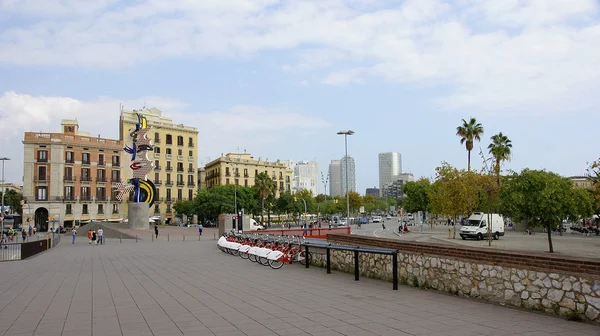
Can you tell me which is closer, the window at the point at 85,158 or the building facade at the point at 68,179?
the building facade at the point at 68,179

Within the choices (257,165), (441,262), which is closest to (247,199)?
(257,165)

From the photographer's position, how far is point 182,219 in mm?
92812

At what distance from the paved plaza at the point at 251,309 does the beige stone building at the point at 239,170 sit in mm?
83893

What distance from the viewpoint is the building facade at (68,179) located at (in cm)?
7219

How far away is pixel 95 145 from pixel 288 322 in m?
79.0

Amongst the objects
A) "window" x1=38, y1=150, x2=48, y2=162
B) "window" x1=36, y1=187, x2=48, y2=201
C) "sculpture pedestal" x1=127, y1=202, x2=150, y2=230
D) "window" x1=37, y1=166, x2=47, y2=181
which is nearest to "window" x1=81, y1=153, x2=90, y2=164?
"window" x1=38, y1=150, x2=48, y2=162

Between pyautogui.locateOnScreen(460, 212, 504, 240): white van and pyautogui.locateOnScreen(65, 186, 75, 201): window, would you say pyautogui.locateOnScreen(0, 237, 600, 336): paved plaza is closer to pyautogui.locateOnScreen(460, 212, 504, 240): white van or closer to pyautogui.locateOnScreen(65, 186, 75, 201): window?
pyautogui.locateOnScreen(460, 212, 504, 240): white van

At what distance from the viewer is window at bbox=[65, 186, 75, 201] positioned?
7494 cm

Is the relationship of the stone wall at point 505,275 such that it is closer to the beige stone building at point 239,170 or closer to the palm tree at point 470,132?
the palm tree at point 470,132

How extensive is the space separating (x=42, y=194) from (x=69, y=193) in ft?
12.7

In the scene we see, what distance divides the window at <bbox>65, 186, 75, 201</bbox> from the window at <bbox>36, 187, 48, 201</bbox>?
9.38 ft

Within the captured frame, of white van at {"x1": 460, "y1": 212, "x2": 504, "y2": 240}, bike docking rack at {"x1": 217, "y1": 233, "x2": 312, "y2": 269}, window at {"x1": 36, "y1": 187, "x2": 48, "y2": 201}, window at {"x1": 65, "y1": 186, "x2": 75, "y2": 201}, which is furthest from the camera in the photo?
window at {"x1": 65, "y1": 186, "x2": 75, "y2": 201}

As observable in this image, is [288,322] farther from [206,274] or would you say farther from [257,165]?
[257,165]

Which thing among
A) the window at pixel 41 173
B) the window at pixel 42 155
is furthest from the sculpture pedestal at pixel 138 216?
the window at pixel 42 155
